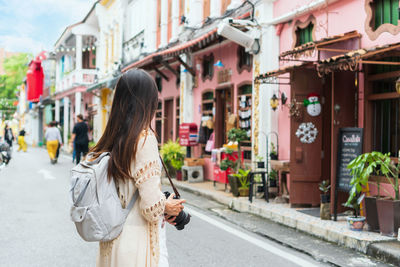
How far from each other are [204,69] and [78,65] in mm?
18206

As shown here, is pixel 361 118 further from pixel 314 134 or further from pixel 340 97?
pixel 314 134

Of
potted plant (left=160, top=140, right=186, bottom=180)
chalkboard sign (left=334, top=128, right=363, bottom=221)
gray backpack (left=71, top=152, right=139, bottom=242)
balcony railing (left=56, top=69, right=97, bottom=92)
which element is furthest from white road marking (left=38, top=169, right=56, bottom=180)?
balcony railing (left=56, top=69, right=97, bottom=92)

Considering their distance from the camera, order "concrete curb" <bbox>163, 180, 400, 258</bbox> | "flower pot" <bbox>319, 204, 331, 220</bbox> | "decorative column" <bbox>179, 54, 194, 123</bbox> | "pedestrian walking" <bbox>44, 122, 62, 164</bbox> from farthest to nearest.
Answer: "pedestrian walking" <bbox>44, 122, 62, 164</bbox>, "decorative column" <bbox>179, 54, 194, 123</bbox>, "flower pot" <bbox>319, 204, 331, 220</bbox>, "concrete curb" <bbox>163, 180, 400, 258</bbox>

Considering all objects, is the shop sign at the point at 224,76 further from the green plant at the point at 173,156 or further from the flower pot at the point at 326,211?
the flower pot at the point at 326,211

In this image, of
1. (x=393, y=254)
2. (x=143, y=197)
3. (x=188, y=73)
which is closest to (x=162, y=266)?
(x=143, y=197)

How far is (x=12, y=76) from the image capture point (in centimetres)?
6825

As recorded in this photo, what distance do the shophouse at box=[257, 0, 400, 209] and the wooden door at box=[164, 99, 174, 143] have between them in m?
8.79

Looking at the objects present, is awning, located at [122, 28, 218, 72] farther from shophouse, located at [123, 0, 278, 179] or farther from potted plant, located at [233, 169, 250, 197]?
potted plant, located at [233, 169, 250, 197]

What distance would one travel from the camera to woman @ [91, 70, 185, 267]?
2.38 metres

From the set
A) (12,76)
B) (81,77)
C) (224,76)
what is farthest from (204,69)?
(12,76)

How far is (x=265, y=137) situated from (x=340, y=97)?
3347 mm

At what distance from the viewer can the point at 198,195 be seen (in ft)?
39.0

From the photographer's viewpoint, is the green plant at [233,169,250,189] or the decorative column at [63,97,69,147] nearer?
the green plant at [233,169,250,189]

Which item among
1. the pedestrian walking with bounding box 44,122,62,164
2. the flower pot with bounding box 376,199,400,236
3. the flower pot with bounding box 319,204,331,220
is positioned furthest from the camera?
the pedestrian walking with bounding box 44,122,62,164
